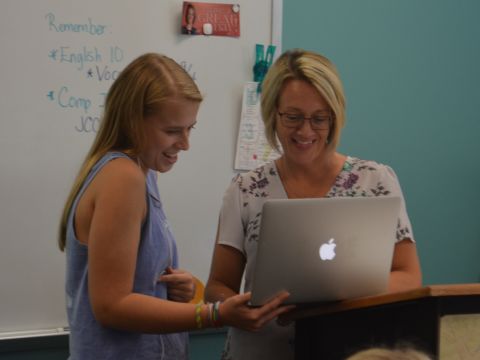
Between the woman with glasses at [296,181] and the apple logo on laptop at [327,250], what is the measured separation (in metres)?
0.34

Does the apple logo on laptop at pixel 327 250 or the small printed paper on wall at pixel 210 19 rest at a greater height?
the small printed paper on wall at pixel 210 19

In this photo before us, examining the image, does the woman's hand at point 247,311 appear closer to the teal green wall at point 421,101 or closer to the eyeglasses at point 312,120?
the eyeglasses at point 312,120

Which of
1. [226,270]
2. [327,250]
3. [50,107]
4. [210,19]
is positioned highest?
[210,19]

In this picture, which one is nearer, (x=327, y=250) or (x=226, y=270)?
(x=327, y=250)

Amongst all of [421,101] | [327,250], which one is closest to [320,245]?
[327,250]

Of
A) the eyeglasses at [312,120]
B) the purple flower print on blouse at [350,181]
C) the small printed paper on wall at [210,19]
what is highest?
the small printed paper on wall at [210,19]

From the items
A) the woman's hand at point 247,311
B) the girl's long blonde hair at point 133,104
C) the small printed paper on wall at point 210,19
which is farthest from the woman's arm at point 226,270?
the small printed paper on wall at point 210,19

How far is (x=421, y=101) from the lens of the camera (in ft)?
8.59

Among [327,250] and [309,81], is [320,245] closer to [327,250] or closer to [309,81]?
[327,250]

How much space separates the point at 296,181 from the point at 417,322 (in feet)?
2.05

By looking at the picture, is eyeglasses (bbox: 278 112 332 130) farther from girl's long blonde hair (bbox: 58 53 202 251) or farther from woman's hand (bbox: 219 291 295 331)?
woman's hand (bbox: 219 291 295 331)

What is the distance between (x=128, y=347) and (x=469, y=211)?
1.94 metres

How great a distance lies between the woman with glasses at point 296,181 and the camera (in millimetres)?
1497

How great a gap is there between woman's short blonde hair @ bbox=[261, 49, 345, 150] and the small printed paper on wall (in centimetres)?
62
